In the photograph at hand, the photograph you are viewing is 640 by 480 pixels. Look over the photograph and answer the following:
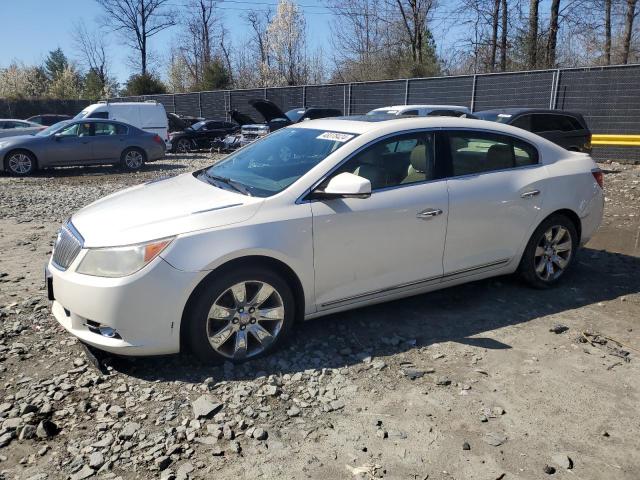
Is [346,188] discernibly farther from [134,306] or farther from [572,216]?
[572,216]

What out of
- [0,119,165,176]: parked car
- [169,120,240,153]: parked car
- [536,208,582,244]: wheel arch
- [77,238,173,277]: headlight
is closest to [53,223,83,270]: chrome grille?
[77,238,173,277]: headlight

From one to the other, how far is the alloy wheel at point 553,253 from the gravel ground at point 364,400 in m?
0.29

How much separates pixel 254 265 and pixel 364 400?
1129mm

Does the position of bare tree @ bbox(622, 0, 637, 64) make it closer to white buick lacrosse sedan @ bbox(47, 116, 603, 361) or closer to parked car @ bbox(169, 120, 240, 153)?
parked car @ bbox(169, 120, 240, 153)

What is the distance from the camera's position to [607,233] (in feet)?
24.6

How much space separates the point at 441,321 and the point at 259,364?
1.63 meters

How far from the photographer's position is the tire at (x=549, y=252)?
196 inches

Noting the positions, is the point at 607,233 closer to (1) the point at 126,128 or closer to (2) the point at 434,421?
(2) the point at 434,421

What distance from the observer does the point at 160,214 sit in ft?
11.8

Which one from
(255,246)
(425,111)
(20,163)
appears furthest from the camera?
(20,163)

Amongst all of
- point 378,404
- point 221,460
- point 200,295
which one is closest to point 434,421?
point 378,404

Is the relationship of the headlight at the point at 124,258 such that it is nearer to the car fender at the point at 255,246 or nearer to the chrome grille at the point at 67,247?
the car fender at the point at 255,246

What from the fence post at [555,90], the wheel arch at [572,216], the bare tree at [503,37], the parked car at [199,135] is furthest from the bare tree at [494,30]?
the wheel arch at [572,216]

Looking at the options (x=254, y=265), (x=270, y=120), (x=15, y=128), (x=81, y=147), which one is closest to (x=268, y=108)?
(x=270, y=120)
